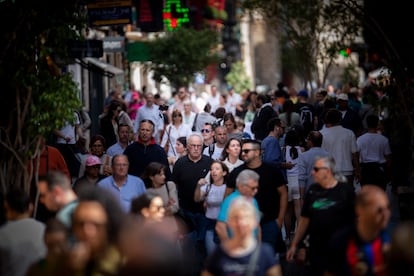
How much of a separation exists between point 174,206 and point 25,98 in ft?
6.71

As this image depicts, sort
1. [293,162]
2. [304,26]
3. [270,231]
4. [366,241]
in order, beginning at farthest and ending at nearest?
[304,26]
[293,162]
[270,231]
[366,241]

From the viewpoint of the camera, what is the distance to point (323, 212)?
36.5ft

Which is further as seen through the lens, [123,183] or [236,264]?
[123,183]

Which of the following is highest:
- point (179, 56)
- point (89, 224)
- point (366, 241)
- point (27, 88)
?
point (179, 56)

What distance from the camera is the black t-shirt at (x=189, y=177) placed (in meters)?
14.8

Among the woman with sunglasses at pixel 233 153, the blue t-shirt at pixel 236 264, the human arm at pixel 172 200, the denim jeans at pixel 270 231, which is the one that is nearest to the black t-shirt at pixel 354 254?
the blue t-shirt at pixel 236 264

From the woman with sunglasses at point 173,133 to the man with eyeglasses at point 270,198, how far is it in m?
7.26

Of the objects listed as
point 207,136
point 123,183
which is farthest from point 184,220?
point 207,136

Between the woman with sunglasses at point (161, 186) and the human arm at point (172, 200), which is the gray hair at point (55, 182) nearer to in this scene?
the human arm at point (172, 200)

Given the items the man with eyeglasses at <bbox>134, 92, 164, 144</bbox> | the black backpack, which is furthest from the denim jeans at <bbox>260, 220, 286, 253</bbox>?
the man with eyeglasses at <bbox>134, 92, 164, 144</bbox>

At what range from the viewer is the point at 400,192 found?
57.8ft

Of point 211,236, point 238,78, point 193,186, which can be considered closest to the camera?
point 211,236

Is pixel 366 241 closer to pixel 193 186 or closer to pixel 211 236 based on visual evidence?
pixel 211 236

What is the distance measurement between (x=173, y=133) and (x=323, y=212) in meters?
10.6
